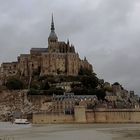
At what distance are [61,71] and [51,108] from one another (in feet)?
77.6

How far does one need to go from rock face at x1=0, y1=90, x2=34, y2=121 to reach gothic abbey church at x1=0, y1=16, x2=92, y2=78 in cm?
1467

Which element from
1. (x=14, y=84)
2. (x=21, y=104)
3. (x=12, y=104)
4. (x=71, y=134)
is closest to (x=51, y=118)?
(x=21, y=104)

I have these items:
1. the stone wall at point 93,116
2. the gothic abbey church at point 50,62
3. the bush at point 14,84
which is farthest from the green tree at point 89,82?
the stone wall at point 93,116

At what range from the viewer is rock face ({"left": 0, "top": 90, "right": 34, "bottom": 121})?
102m

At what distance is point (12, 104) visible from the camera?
341 feet

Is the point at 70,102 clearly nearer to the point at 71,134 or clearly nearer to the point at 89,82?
the point at 89,82

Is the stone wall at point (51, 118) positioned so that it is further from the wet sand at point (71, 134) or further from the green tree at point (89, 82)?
the wet sand at point (71, 134)

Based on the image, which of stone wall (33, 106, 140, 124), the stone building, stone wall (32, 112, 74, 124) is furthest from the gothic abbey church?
stone wall (32, 112, 74, 124)

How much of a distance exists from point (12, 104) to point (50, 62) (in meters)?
19.6

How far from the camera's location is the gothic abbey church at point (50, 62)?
391ft

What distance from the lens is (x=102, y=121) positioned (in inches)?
3775

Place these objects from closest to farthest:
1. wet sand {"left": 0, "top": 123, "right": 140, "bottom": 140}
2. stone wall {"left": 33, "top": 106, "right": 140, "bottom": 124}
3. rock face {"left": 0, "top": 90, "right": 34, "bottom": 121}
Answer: wet sand {"left": 0, "top": 123, "right": 140, "bottom": 140} < stone wall {"left": 33, "top": 106, "right": 140, "bottom": 124} < rock face {"left": 0, "top": 90, "right": 34, "bottom": 121}

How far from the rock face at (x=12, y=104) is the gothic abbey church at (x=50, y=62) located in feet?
48.1

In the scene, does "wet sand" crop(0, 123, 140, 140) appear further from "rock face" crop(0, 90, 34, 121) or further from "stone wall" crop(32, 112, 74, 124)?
"rock face" crop(0, 90, 34, 121)
